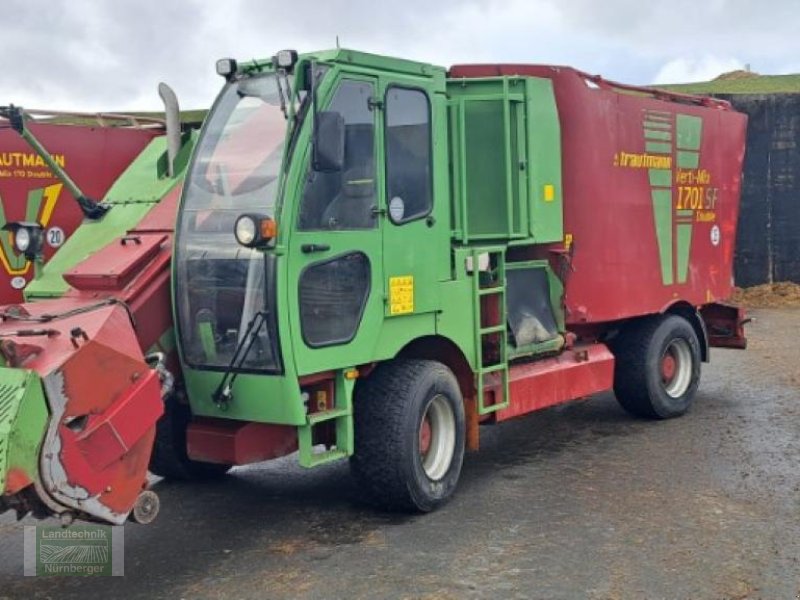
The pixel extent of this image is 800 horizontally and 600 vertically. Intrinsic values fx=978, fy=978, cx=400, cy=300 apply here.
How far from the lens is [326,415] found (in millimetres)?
5055

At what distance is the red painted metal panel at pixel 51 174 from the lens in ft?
30.7

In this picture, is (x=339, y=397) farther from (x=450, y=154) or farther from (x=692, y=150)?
(x=692, y=150)

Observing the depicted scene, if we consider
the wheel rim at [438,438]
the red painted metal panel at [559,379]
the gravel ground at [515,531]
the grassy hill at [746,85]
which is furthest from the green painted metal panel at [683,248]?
the grassy hill at [746,85]

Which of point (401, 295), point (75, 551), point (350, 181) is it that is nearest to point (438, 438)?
point (401, 295)

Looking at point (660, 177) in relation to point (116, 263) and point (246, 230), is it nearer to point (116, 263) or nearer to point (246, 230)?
point (246, 230)

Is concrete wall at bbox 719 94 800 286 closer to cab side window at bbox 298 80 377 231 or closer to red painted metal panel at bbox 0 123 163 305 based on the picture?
red painted metal panel at bbox 0 123 163 305

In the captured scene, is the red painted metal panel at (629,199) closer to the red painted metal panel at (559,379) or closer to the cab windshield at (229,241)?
the red painted metal panel at (559,379)

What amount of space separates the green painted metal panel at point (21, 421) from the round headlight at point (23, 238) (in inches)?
61.1

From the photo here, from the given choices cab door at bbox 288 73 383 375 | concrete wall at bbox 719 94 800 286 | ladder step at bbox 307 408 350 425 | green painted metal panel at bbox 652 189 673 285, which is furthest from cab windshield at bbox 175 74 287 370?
concrete wall at bbox 719 94 800 286

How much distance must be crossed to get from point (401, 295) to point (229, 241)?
1033 millimetres

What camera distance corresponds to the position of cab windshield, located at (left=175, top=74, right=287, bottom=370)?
4.93 meters

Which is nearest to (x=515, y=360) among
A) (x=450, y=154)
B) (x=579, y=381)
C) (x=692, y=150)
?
(x=579, y=381)

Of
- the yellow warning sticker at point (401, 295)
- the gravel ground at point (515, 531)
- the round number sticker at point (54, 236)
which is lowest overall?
the gravel ground at point (515, 531)

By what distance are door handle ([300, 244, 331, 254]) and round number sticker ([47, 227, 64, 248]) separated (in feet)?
17.8
